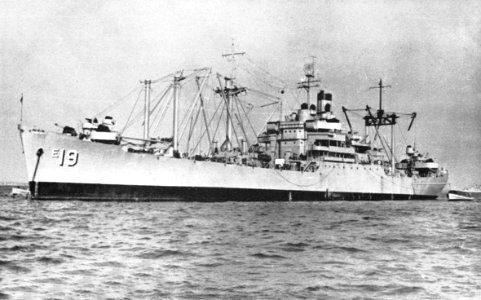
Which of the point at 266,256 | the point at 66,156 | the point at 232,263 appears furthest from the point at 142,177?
the point at 232,263

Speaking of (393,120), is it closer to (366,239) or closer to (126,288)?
(366,239)

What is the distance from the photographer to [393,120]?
184ft

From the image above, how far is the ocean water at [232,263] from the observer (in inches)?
301

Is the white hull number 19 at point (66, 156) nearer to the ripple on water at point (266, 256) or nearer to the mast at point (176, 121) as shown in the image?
the mast at point (176, 121)

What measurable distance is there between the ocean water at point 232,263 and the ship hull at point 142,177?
1585cm

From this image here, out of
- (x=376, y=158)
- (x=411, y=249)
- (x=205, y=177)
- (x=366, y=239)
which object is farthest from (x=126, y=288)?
(x=376, y=158)

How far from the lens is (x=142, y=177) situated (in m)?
33.5

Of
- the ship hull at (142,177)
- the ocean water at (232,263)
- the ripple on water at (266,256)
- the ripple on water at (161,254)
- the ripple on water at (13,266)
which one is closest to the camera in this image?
the ocean water at (232,263)

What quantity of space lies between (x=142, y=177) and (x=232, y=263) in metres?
24.7

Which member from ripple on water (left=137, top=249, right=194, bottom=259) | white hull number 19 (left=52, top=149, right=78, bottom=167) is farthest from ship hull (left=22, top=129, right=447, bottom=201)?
ripple on water (left=137, top=249, right=194, bottom=259)

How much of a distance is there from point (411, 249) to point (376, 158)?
144ft

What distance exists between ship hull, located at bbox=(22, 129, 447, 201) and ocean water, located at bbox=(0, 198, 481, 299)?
624 inches

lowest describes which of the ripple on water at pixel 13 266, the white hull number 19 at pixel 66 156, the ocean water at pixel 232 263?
the ripple on water at pixel 13 266

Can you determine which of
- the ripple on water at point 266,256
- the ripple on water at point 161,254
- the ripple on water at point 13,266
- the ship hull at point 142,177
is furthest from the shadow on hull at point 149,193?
the ripple on water at point 266,256
